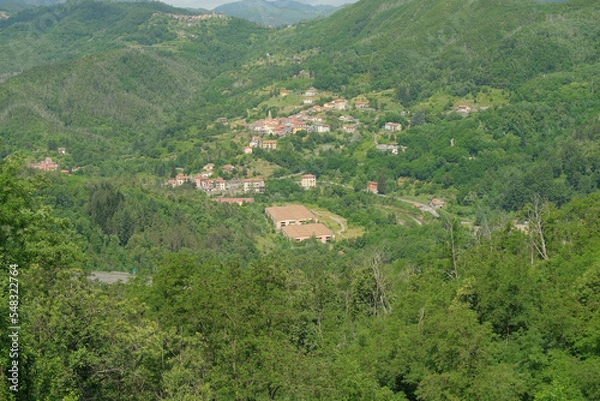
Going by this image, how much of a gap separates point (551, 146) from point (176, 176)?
52.3 m

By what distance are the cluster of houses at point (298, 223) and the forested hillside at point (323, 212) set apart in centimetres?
131

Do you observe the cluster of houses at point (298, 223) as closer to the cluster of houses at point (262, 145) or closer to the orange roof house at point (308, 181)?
the orange roof house at point (308, 181)

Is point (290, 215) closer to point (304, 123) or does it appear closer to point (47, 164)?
point (304, 123)

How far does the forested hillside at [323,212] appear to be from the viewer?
1695cm

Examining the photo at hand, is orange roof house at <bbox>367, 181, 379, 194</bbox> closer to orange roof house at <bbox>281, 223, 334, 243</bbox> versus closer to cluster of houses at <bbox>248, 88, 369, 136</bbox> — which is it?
orange roof house at <bbox>281, 223, 334, 243</bbox>

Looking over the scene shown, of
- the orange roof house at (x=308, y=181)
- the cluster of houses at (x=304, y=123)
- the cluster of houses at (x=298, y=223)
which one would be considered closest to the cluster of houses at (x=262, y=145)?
the cluster of houses at (x=304, y=123)

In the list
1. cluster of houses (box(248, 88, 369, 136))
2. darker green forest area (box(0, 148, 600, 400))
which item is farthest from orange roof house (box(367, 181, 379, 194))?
darker green forest area (box(0, 148, 600, 400))

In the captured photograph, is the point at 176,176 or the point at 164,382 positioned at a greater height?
the point at 164,382

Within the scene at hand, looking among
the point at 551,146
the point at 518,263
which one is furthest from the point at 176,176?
the point at 518,263

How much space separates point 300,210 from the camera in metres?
73.5

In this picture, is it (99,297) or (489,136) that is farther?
(489,136)

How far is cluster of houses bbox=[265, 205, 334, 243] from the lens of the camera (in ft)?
214

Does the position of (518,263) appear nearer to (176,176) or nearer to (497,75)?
(176,176)

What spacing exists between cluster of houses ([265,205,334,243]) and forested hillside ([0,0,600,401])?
4.30 feet
